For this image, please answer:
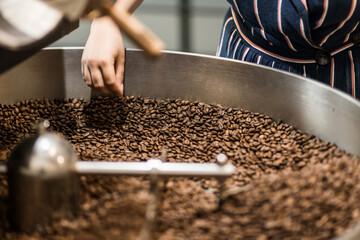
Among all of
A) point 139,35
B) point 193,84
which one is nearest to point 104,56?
point 193,84

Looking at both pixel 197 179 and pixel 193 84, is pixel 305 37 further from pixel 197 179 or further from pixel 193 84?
pixel 197 179

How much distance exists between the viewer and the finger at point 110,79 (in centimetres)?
114

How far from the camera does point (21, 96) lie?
127 centimetres

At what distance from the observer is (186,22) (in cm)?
336

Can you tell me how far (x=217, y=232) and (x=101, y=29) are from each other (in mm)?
697

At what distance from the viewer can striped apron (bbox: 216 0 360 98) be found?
1.10 m

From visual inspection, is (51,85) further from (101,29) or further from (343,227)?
(343,227)

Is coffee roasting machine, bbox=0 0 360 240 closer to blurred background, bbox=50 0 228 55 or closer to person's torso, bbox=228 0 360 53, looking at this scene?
person's torso, bbox=228 0 360 53

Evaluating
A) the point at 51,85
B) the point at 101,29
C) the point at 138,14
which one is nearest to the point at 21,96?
the point at 51,85

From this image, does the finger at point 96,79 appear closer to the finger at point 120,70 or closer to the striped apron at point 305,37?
the finger at point 120,70

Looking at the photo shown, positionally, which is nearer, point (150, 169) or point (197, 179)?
point (150, 169)

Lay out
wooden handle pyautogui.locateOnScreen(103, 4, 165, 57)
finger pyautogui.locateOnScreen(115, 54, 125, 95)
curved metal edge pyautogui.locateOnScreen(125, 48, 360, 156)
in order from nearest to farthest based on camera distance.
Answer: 1. wooden handle pyautogui.locateOnScreen(103, 4, 165, 57)
2. curved metal edge pyautogui.locateOnScreen(125, 48, 360, 156)
3. finger pyautogui.locateOnScreen(115, 54, 125, 95)

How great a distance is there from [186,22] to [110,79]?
230 centimetres

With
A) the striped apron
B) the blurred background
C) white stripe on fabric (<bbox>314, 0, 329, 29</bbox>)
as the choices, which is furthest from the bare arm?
the blurred background
